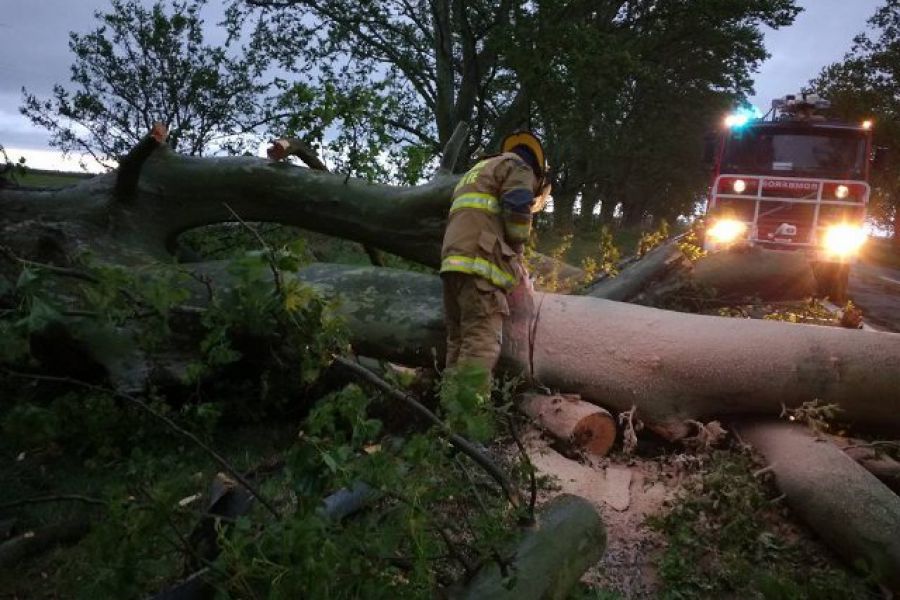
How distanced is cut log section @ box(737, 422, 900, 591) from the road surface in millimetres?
5237

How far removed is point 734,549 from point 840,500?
50cm

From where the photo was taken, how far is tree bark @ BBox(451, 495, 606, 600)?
1.81 meters

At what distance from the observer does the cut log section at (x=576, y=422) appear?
3.52 m

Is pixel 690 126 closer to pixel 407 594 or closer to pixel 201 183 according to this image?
pixel 201 183

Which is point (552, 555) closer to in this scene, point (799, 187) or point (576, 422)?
point (576, 422)

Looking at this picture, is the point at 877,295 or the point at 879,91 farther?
the point at 879,91

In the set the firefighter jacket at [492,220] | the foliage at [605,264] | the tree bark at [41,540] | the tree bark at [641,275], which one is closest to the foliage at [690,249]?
the tree bark at [641,275]

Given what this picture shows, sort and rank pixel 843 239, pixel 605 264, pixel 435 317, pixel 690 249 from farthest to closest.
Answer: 1. pixel 843 239
2. pixel 605 264
3. pixel 690 249
4. pixel 435 317

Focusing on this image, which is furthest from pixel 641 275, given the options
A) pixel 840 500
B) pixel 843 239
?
pixel 843 239

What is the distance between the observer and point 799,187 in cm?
816

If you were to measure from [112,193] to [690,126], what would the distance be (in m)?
20.3

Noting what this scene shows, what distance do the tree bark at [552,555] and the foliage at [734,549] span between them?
596 millimetres

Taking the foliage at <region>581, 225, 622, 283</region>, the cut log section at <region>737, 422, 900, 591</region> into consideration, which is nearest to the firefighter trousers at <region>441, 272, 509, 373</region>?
the cut log section at <region>737, 422, 900, 591</region>

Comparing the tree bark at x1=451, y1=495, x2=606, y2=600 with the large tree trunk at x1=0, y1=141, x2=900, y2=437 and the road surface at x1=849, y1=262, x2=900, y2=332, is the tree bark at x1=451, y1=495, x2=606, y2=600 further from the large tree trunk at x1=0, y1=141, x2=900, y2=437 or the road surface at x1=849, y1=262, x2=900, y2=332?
the road surface at x1=849, y1=262, x2=900, y2=332
